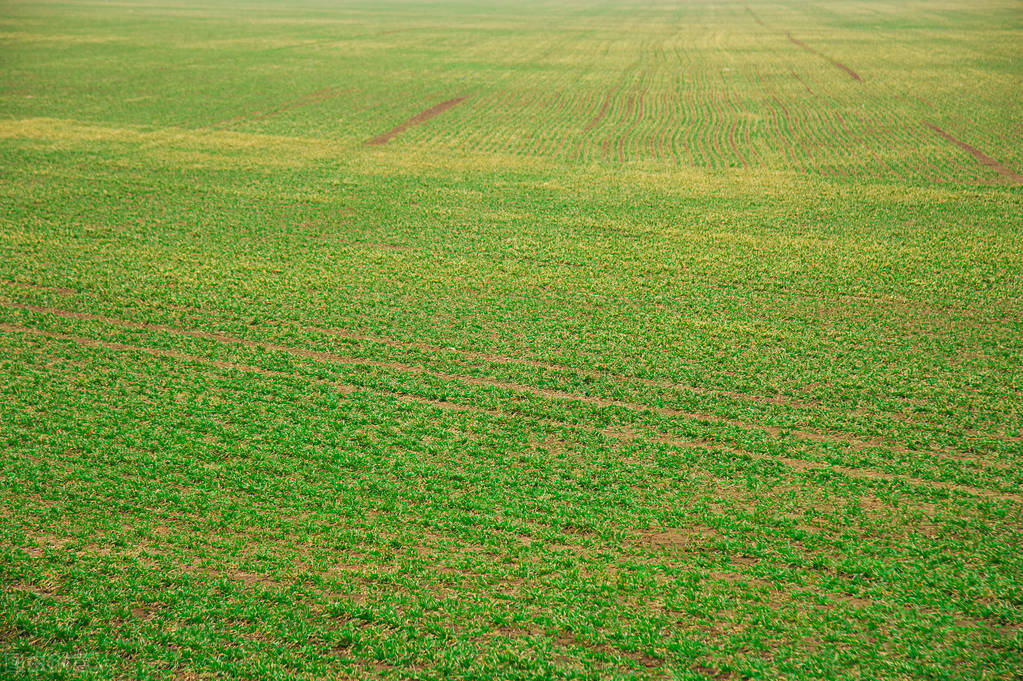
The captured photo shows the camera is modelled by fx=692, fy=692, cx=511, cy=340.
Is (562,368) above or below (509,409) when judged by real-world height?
above

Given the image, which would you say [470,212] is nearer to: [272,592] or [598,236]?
[598,236]

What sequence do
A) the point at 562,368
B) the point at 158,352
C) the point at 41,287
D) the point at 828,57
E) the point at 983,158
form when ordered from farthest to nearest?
the point at 828,57, the point at 983,158, the point at 41,287, the point at 158,352, the point at 562,368

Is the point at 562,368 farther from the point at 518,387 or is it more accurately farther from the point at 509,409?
the point at 509,409

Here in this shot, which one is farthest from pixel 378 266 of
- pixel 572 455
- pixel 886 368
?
pixel 886 368

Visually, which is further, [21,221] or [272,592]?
→ [21,221]

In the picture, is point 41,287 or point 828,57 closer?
point 41,287

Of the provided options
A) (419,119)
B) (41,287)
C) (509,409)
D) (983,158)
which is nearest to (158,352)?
(41,287)
